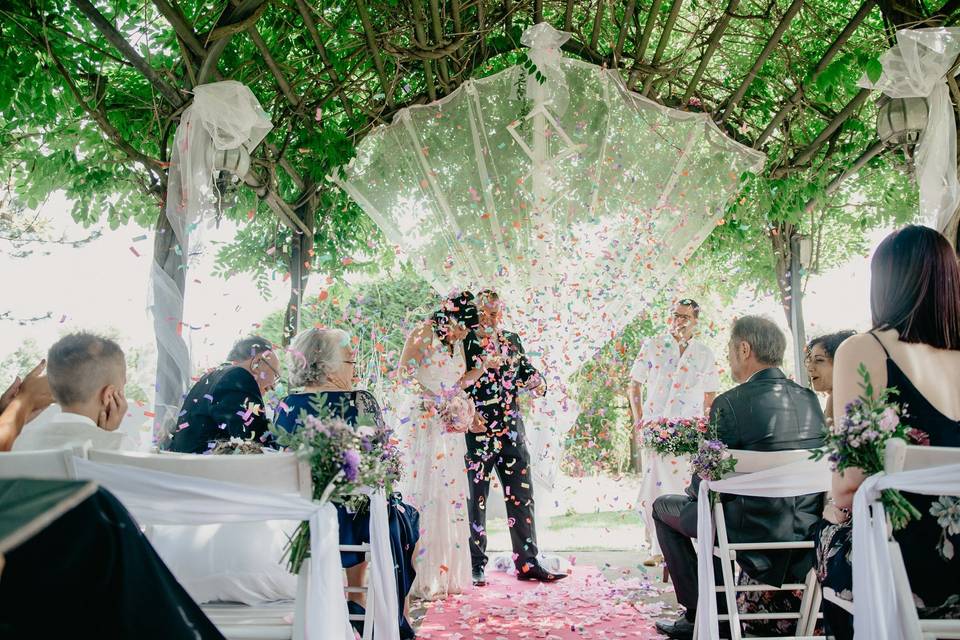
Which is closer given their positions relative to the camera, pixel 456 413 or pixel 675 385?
pixel 456 413

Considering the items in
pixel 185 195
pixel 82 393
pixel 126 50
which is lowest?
pixel 82 393

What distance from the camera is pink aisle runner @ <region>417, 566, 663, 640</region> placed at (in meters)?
3.91

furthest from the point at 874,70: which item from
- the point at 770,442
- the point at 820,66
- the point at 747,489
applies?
the point at 747,489

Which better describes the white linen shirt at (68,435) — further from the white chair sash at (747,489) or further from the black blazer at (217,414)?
the white chair sash at (747,489)

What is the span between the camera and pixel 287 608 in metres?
2.44

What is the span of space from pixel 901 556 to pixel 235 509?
5.61 ft

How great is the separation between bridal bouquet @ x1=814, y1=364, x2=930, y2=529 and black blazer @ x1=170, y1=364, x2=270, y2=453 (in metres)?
2.32

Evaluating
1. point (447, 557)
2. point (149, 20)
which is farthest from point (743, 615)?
point (149, 20)

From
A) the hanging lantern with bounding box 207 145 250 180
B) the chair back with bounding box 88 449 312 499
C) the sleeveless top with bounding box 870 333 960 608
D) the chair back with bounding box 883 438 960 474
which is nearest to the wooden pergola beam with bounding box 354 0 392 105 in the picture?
the hanging lantern with bounding box 207 145 250 180

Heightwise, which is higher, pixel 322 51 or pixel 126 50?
pixel 322 51

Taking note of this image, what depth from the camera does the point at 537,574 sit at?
528 cm

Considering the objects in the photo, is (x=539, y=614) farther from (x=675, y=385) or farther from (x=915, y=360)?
(x=915, y=360)

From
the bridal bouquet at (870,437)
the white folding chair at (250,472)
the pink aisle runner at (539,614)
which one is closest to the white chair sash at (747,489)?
the pink aisle runner at (539,614)

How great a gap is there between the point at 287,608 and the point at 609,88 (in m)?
4.11
